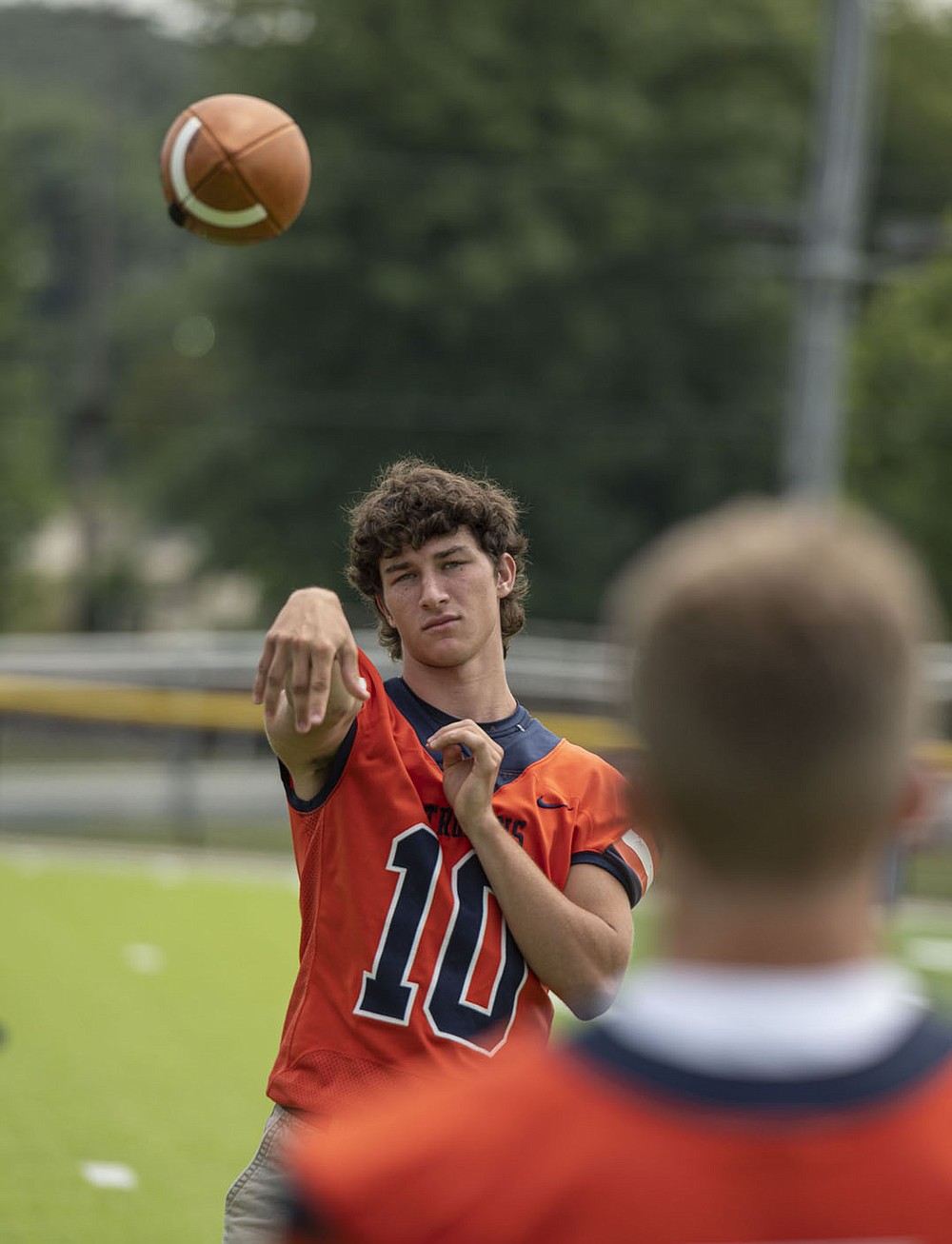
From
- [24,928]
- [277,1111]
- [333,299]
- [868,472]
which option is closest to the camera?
[277,1111]

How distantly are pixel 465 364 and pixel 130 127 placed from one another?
1428cm

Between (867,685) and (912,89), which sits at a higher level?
(912,89)

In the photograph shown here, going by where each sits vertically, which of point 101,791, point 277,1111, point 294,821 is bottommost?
point 101,791

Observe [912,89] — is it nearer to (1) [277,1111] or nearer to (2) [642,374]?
(2) [642,374]

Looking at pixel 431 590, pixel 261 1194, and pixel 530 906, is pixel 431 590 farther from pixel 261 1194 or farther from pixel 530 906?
pixel 261 1194

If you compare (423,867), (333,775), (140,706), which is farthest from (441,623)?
(140,706)

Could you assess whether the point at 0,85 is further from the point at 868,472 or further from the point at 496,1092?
the point at 496,1092

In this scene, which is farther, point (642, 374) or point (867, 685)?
point (642, 374)

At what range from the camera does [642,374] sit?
1275 inches

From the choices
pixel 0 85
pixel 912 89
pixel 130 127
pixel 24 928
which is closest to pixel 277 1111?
pixel 24 928

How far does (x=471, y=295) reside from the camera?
99.8 feet

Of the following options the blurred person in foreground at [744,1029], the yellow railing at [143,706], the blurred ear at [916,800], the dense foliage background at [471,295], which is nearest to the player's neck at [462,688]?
the blurred ear at [916,800]

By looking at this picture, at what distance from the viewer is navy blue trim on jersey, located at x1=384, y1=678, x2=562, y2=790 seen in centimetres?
299

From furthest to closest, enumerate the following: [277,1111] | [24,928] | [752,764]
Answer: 1. [24,928]
2. [277,1111]
3. [752,764]
